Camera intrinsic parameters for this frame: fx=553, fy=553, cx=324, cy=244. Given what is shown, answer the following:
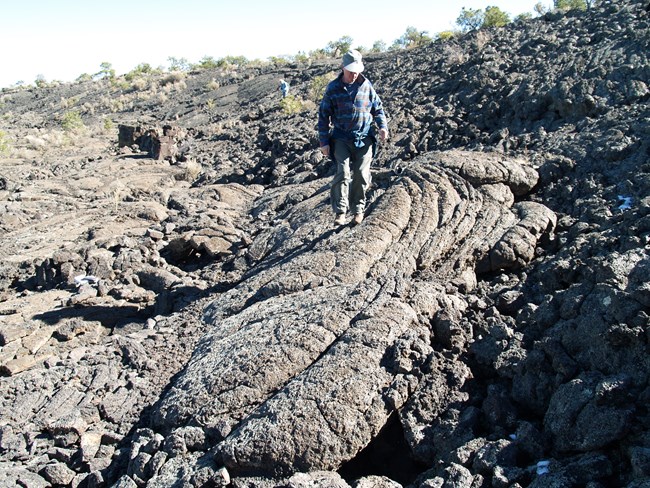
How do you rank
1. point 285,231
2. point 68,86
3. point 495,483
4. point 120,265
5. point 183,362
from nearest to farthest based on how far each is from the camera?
point 495,483 → point 183,362 → point 285,231 → point 120,265 → point 68,86

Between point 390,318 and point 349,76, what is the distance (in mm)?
2387

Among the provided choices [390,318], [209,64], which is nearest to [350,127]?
[390,318]

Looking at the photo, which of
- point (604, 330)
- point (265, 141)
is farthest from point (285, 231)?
point (265, 141)

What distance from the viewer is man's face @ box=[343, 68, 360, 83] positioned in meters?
5.14

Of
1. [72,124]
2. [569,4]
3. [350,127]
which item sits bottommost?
[72,124]

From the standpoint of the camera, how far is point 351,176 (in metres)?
5.82

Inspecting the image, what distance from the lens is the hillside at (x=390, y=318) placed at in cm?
331

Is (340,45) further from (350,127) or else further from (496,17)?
(350,127)

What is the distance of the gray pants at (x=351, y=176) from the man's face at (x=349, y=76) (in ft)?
1.88

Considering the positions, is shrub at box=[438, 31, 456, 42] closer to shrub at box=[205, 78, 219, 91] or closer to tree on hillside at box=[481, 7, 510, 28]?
tree on hillside at box=[481, 7, 510, 28]

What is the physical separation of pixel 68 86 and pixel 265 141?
3121cm

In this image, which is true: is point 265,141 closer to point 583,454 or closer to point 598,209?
point 598,209

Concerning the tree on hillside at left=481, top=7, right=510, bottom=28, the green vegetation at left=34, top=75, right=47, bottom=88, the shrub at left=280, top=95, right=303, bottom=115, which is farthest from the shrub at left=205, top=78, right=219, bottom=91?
the green vegetation at left=34, top=75, right=47, bottom=88

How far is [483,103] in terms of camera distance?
9.27 meters
